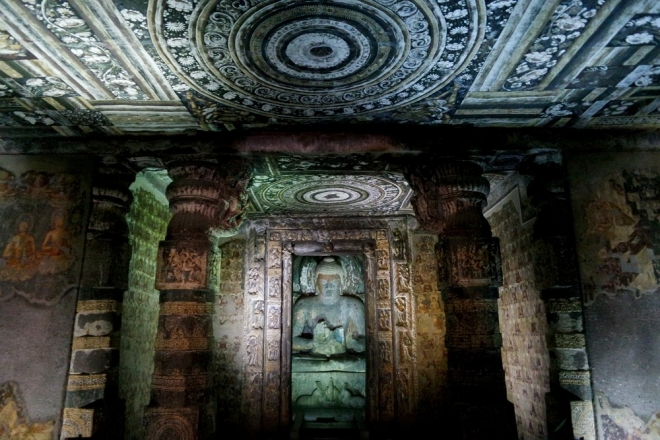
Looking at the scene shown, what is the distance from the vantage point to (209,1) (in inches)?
114

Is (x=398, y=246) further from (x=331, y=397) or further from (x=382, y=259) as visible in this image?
(x=331, y=397)

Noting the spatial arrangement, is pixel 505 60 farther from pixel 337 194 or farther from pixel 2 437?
pixel 2 437

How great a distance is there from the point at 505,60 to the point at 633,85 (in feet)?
4.55

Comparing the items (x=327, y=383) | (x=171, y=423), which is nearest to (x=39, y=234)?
(x=171, y=423)

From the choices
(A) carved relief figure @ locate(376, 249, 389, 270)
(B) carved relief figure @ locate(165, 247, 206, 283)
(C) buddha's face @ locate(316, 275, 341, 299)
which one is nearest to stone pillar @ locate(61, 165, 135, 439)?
(B) carved relief figure @ locate(165, 247, 206, 283)

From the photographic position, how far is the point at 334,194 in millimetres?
7348

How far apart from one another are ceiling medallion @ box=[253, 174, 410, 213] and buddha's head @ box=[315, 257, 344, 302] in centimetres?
294

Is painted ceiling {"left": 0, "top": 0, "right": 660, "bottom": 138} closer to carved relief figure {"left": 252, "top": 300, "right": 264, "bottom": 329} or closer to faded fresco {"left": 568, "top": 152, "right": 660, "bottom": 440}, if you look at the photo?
faded fresco {"left": 568, "top": 152, "right": 660, "bottom": 440}

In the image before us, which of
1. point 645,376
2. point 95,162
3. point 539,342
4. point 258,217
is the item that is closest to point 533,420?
point 539,342

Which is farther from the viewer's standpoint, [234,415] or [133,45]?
[234,415]

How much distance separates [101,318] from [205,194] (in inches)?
→ 69.4

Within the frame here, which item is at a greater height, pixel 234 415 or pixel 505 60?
pixel 505 60

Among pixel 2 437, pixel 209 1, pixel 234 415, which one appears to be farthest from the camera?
pixel 234 415

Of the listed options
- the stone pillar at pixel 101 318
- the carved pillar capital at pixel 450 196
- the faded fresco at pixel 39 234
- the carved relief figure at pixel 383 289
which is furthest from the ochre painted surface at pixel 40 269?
the carved relief figure at pixel 383 289
